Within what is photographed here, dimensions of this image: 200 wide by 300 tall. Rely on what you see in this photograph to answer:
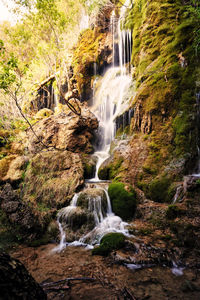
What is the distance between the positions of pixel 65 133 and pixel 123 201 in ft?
23.4

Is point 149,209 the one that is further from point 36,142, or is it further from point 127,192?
point 36,142

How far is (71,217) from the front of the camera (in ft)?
19.9

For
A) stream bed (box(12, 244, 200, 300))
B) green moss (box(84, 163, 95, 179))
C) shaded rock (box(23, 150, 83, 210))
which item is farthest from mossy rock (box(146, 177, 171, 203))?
green moss (box(84, 163, 95, 179))

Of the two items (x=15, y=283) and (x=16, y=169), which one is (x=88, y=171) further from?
(x=15, y=283)

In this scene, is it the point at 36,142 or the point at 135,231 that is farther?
the point at 36,142

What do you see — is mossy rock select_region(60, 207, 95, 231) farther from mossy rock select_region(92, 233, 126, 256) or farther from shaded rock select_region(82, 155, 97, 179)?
shaded rock select_region(82, 155, 97, 179)

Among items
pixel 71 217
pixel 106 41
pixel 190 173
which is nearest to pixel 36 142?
pixel 71 217

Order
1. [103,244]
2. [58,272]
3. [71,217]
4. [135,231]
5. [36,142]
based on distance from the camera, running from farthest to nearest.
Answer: [36,142] → [71,217] → [135,231] → [103,244] → [58,272]

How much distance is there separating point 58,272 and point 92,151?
30.4 feet

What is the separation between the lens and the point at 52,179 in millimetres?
8211

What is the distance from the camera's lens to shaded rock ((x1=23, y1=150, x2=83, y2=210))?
7254 mm

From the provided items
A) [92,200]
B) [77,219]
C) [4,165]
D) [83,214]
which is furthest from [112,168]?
[4,165]

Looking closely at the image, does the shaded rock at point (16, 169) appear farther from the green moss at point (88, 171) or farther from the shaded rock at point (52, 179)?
the green moss at point (88, 171)

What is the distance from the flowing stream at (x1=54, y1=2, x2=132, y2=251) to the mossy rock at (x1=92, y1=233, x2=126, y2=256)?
0.60m
